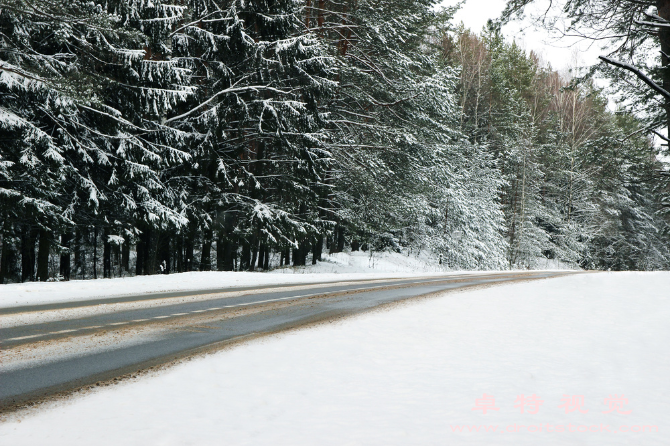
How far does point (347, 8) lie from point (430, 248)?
1653 centimetres

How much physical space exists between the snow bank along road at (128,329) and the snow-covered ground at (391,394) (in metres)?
0.57

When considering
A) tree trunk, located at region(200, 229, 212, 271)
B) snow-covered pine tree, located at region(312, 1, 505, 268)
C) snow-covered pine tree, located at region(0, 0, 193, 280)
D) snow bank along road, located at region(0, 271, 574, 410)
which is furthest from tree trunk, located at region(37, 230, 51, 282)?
snow-covered pine tree, located at region(312, 1, 505, 268)

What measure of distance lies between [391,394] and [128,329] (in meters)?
4.14

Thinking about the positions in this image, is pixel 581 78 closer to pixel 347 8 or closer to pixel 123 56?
pixel 347 8

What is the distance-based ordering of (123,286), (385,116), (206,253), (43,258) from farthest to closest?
(385,116)
(206,253)
(43,258)
(123,286)

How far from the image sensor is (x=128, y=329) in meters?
6.69

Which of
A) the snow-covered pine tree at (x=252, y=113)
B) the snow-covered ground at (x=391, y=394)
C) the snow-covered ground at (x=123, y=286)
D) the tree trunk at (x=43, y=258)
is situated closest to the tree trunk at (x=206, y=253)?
the snow-covered pine tree at (x=252, y=113)

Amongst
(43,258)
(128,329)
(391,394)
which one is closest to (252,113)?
(43,258)

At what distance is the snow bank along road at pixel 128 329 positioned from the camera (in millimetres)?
4656

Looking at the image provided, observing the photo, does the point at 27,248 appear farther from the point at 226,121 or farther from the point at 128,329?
the point at 128,329

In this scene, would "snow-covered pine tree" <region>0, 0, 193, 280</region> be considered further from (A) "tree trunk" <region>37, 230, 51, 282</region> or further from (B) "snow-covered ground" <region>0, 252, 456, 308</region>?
(B) "snow-covered ground" <region>0, 252, 456, 308</region>

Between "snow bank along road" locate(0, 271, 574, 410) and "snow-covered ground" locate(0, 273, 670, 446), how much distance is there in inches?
22.4

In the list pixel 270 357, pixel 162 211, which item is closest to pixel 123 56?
pixel 162 211

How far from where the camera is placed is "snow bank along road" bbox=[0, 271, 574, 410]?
15.3 ft
